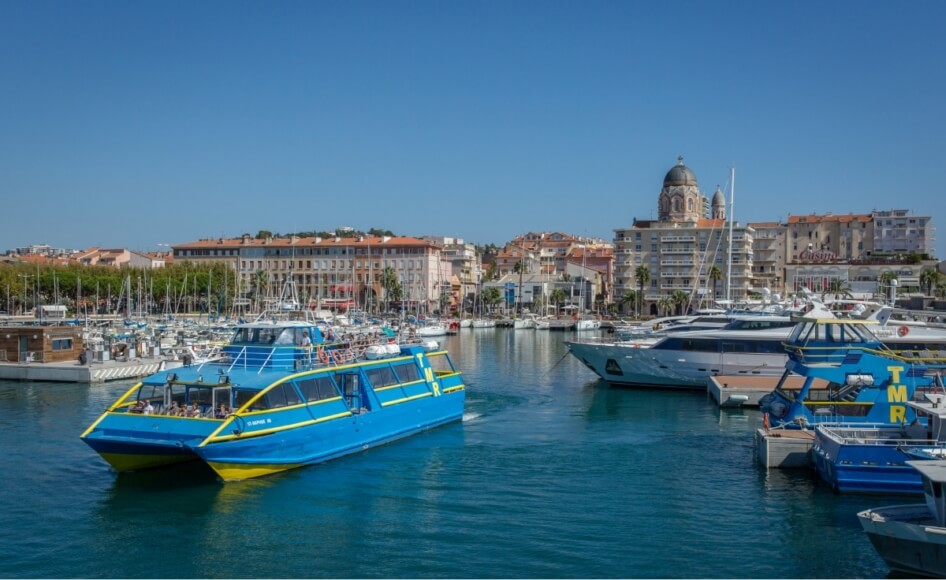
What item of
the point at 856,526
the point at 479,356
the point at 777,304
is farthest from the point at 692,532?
the point at 479,356

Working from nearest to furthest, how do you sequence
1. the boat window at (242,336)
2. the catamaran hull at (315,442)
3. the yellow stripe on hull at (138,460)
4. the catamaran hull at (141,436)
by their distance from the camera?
the catamaran hull at (141,436), the catamaran hull at (315,442), the yellow stripe on hull at (138,460), the boat window at (242,336)

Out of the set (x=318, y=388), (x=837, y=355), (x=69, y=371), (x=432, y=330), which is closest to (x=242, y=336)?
(x=318, y=388)

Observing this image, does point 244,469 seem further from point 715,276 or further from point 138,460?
point 715,276

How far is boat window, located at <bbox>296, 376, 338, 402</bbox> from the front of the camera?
28.1 metres

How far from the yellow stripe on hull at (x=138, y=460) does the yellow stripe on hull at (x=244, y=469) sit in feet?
4.90

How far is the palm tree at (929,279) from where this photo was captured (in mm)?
108188

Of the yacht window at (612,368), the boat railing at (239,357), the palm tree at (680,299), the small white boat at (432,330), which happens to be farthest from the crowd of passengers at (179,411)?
the palm tree at (680,299)

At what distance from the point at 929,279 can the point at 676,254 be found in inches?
1299

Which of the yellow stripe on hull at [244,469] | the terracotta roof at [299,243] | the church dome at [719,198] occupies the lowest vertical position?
the yellow stripe on hull at [244,469]

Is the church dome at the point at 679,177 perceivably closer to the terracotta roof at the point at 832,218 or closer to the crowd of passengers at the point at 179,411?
the terracotta roof at the point at 832,218

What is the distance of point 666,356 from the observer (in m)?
49.4

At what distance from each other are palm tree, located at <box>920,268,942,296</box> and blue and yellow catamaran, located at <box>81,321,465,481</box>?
95150 mm

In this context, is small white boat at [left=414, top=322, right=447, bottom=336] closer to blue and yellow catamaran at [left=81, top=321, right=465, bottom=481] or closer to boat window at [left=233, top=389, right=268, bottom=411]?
blue and yellow catamaran at [left=81, top=321, right=465, bottom=481]

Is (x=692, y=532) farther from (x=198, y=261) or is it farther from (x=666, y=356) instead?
(x=198, y=261)
